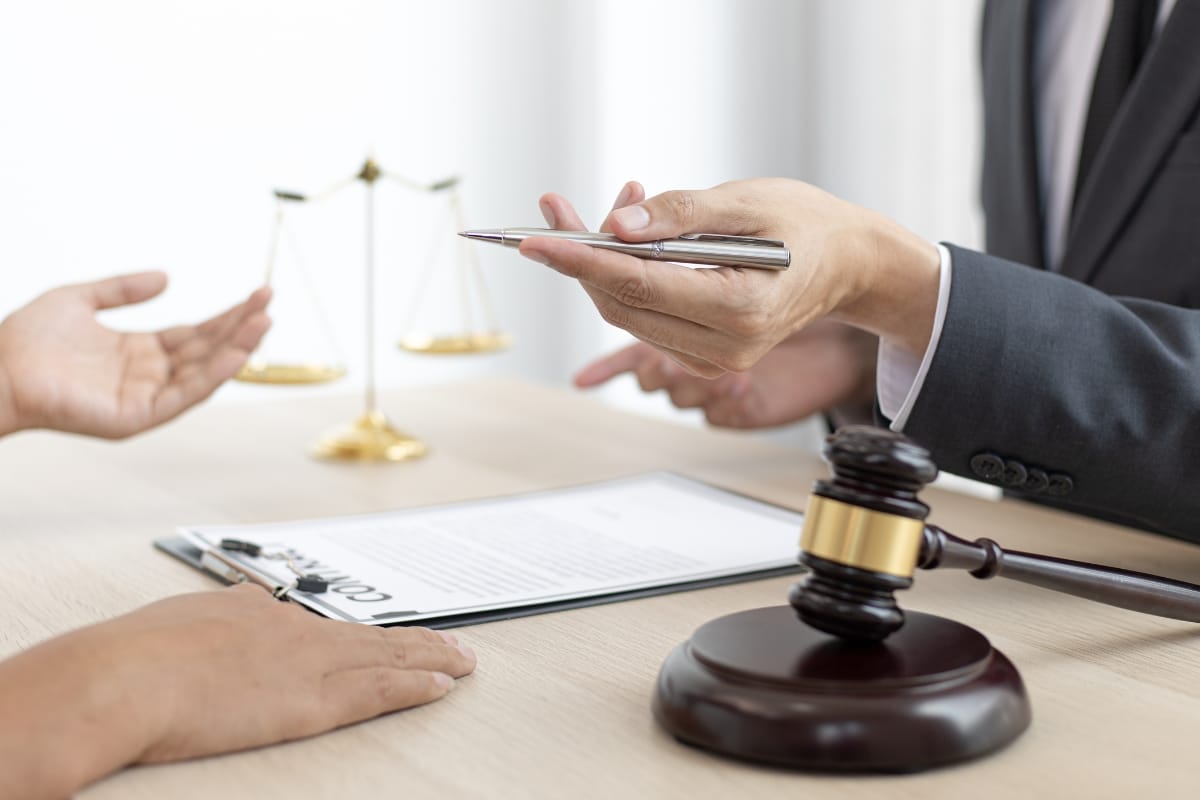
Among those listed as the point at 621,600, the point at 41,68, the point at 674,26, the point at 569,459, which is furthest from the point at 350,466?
the point at 674,26

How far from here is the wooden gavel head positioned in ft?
2.35

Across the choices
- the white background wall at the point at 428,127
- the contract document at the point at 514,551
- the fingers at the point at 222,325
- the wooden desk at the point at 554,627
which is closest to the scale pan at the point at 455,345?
the wooden desk at the point at 554,627

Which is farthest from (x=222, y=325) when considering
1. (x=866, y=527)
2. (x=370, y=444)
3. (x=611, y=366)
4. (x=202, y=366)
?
(x=866, y=527)

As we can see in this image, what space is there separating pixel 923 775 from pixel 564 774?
0.63ft

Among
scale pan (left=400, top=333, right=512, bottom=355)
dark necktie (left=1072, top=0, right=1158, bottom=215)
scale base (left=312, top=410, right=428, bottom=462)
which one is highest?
dark necktie (left=1072, top=0, right=1158, bottom=215)

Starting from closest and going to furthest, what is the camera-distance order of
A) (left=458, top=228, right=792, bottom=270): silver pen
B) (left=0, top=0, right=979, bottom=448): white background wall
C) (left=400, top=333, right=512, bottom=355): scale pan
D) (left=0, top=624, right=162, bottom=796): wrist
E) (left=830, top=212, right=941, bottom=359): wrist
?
(left=0, top=624, right=162, bottom=796): wrist
(left=458, top=228, right=792, bottom=270): silver pen
(left=830, top=212, right=941, bottom=359): wrist
(left=400, top=333, right=512, bottom=355): scale pan
(left=0, top=0, right=979, bottom=448): white background wall

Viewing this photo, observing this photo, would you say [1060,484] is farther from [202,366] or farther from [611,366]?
[202,366]

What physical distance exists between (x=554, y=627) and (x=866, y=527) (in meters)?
0.32

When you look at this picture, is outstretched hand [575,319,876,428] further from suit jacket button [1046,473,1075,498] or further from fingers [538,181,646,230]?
fingers [538,181,646,230]

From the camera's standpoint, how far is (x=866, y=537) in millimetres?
721

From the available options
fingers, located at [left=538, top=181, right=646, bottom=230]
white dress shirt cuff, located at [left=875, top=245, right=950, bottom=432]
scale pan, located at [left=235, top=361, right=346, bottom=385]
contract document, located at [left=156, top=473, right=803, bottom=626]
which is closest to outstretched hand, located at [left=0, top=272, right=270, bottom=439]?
scale pan, located at [left=235, top=361, right=346, bottom=385]

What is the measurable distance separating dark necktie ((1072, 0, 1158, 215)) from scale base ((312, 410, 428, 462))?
3.18ft

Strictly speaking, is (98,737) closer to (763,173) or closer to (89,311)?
(89,311)

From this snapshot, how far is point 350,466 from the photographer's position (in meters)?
1.59
